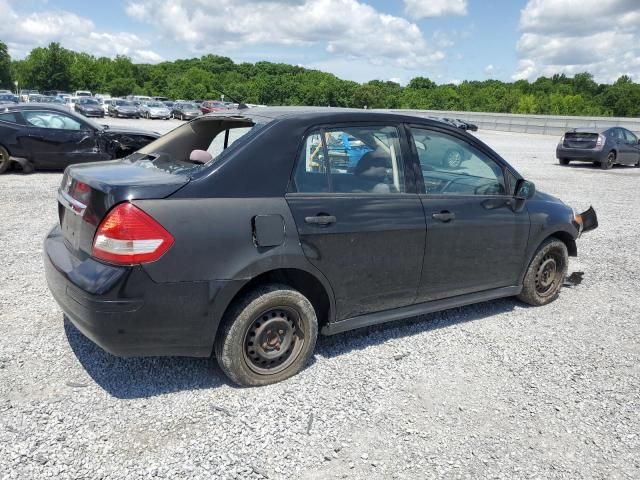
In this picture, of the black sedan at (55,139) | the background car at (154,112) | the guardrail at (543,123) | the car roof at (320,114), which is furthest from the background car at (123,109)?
the car roof at (320,114)

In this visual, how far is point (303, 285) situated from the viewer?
3414mm

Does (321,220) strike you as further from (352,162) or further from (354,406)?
(354,406)

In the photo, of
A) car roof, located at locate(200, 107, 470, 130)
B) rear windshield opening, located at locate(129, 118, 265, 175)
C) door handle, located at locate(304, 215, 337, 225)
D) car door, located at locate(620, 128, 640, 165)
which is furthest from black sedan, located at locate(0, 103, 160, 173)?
car door, located at locate(620, 128, 640, 165)

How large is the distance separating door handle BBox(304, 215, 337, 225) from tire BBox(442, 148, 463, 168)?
4.37 feet

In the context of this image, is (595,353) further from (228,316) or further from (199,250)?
(199,250)

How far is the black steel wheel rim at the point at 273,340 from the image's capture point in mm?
3213

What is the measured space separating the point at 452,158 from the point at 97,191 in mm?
2624

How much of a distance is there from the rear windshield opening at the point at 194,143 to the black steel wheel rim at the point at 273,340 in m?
1.05

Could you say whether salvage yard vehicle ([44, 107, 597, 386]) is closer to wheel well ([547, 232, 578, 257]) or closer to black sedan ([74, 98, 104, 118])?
wheel well ([547, 232, 578, 257])

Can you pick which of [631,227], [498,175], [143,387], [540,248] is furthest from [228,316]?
[631,227]

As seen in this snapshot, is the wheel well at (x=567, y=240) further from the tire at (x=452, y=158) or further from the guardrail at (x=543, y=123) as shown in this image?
the guardrail at (x=543, y=123)

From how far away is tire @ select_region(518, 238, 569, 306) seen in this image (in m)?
4.70

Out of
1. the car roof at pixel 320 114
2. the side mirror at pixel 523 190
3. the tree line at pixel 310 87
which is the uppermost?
the tree line at pixel 310 87

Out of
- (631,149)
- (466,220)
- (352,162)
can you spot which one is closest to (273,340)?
(352,162)
